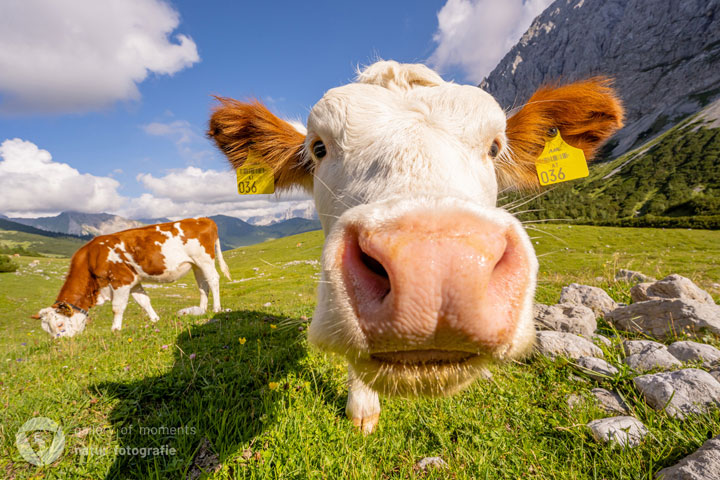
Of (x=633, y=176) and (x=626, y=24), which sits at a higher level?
(x=626, y=24)

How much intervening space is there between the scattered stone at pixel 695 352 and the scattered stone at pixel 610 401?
39.8 inches

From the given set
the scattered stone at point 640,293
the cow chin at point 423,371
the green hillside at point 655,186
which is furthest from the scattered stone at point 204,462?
the green hillside at point 655,186

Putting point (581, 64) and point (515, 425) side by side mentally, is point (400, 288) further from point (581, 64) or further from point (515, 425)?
point (581, 64)

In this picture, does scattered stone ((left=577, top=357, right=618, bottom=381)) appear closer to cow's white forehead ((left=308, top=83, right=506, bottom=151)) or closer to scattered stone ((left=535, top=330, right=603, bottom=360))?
scattered stone ((left=535, top=330, right=603, bottom=360))

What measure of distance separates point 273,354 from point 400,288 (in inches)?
127

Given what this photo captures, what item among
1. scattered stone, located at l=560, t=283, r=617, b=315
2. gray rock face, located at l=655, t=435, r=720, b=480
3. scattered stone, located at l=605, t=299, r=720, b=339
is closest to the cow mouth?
gray rock face, located at l=655, t=435, r=720, b=480

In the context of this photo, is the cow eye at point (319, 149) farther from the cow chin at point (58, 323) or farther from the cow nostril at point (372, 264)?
the cow chin at point (58, 323)

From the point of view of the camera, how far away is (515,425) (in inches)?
109

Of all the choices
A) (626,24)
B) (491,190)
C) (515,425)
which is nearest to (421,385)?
(491,190)

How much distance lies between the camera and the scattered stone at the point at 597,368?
10.3ft

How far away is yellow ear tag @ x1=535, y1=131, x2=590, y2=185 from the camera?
12.8 feet

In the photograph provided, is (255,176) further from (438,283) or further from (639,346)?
(639,346)

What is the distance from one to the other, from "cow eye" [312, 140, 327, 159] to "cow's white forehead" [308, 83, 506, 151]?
132mm

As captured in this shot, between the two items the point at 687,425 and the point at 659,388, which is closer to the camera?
the point at 687,425
